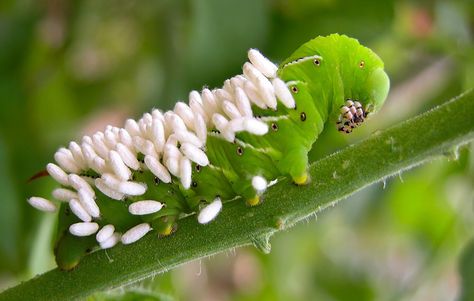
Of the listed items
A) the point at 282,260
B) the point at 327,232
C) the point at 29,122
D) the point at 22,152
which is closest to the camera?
the point at 22,152

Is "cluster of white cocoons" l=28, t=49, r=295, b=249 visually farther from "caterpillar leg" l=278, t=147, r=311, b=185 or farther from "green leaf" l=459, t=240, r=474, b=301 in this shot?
"green leaf" l=459, t=240, r=474, b=301

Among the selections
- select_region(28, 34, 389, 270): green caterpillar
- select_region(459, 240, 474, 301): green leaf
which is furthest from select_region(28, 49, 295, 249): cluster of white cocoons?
select_region(459, 240, 474, 301): green leaf

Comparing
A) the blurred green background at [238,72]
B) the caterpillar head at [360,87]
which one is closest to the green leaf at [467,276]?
the blurred green background at [238,72]

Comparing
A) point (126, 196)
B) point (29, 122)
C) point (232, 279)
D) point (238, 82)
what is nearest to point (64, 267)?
point (126, 196)

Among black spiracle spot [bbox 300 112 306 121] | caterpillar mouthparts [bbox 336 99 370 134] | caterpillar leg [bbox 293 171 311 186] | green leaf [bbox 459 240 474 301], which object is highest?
caterpillar leg [bbox 293 171 311 186]

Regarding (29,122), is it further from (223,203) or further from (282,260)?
(223,203)

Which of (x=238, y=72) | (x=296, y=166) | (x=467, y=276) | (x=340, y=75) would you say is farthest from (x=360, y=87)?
(x=238, y=72)
